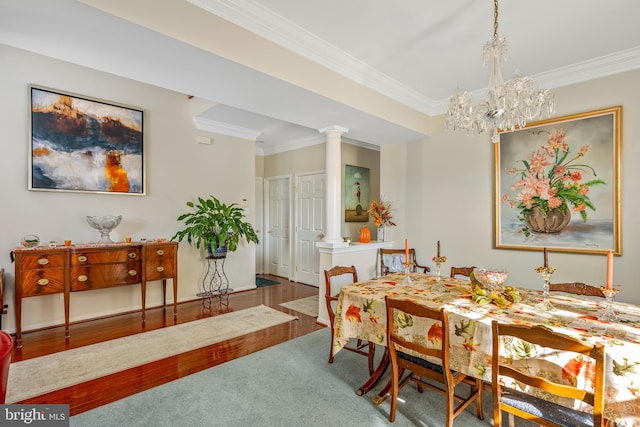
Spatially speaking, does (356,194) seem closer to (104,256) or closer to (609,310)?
(104,256)

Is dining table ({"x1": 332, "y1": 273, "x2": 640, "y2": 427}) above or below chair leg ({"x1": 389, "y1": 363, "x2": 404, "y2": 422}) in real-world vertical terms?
above

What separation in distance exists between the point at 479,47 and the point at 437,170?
5.49ft

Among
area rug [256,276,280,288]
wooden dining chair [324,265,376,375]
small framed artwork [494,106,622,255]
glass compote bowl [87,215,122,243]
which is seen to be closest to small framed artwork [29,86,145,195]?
glass compote bowl [87,215,122,243]

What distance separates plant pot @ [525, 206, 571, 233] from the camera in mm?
3117

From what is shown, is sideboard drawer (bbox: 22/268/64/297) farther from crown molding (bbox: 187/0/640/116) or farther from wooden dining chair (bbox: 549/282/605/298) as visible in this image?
wooden dining chair (bbox: 549/282/605/298)

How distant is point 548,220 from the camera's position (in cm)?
321

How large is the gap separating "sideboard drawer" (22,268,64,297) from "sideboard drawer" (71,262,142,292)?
121 millimetres

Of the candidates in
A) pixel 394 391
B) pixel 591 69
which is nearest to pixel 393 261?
pixel 394 391

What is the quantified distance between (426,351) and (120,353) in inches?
109

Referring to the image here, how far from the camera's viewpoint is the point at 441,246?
13.2ft

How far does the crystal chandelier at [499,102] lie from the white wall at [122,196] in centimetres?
379

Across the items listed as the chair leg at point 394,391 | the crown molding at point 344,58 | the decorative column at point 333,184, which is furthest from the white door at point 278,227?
the chair leg at point 394,391

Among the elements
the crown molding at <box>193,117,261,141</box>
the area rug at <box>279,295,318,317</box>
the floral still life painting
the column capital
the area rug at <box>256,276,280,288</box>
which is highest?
the crown molding at <box>193,117,261,141</box>

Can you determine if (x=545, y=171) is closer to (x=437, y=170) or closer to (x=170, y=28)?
(x=437, y=170)
